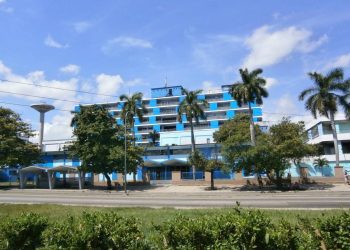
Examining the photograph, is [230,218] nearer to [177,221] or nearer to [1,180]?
[177,221]

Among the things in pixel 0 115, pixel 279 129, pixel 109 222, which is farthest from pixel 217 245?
pixel 0 115

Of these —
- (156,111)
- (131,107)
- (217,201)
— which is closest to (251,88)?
(131,107)

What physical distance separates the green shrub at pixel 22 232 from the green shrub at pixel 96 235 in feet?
2.15

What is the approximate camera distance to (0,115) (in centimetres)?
5334

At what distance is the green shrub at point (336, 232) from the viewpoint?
5.82m

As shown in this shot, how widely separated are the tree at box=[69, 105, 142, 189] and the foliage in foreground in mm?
39613

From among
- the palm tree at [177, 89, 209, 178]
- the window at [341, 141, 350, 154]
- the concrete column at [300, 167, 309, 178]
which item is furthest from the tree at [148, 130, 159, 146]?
the concrete column at [300, 167, 309, 178]

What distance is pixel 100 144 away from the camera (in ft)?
155

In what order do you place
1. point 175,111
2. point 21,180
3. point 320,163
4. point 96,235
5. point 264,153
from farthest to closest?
point 175,111
point 21,180
point 320,163
point 264,153
point 96,235

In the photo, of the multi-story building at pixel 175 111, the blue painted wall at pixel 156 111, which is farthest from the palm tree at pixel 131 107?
the blue painted wall at pixel 156 111

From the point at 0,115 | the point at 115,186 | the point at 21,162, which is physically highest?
the point at 0,115

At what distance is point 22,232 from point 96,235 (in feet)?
5.91

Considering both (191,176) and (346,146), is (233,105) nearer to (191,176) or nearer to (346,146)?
(346,146)

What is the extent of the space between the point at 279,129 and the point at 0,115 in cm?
3898
